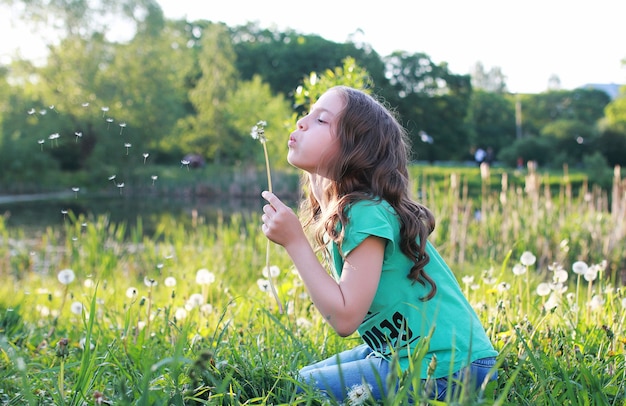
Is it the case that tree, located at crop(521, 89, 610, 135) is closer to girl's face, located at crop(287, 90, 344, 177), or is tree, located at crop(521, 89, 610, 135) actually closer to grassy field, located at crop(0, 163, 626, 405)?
grassy field, located at crop(0, 163, 626, 405)

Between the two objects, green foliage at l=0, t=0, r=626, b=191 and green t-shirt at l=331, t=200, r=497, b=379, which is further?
green foliage at l=0, t=0, r=626, b=191

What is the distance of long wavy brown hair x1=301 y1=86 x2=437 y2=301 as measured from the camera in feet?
5.24

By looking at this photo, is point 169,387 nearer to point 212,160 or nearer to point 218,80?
point 218,80

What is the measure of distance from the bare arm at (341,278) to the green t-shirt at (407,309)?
5 cm

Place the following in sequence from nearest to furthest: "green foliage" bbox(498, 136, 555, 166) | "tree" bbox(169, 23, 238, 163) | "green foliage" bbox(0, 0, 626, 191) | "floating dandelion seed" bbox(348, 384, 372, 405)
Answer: "floating dandelion seed" bbox(348, 384, 372, 405) → "green foliage" bbox(0, 0, 626, 191) → "tree" bbox(169, 23, 238, 163) → "green foliage" bbox(498, 136, 555, 166)

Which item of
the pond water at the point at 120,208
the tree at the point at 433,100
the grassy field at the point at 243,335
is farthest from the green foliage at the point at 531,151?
the grassy field at the point at 243,335

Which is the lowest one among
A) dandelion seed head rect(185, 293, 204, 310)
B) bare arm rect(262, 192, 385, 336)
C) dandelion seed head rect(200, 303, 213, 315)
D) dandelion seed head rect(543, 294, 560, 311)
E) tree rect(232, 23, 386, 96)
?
dandelion seed head rect(200, 303, 213, 315)

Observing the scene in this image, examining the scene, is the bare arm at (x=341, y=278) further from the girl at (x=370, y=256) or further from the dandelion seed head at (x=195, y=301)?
the dandelion seed head at (x=195, y=301)

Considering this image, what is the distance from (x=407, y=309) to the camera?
1606 millimetres

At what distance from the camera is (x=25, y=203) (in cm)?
1695

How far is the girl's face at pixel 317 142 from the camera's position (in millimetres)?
1699

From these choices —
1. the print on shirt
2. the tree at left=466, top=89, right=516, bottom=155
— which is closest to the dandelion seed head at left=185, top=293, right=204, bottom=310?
the print on shirt

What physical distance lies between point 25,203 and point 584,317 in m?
17.1

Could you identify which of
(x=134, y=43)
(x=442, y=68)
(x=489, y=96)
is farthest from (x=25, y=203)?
(x=489, y=96)
